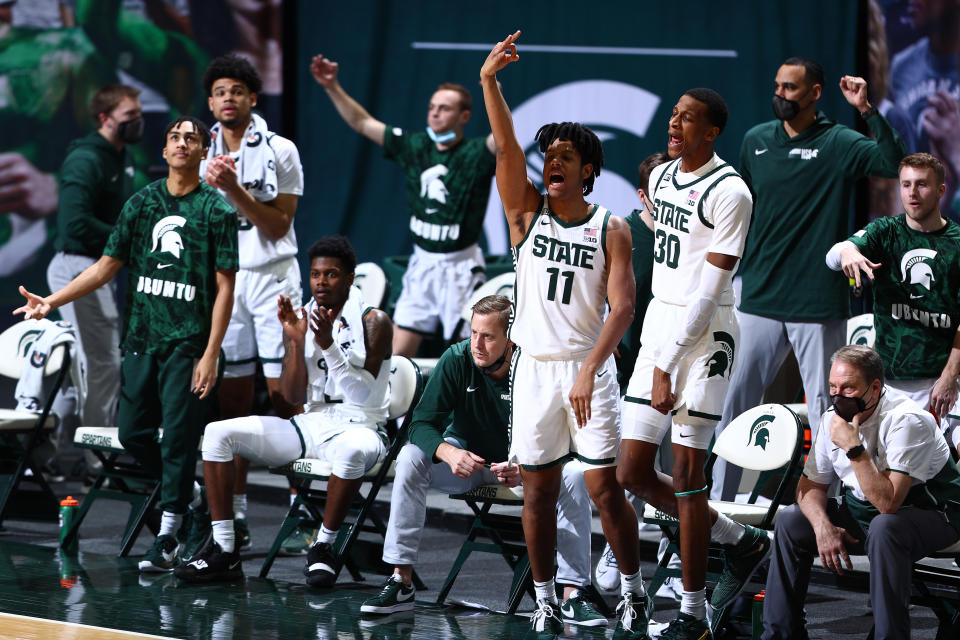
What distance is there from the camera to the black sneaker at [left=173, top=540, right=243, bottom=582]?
5766 millimetres

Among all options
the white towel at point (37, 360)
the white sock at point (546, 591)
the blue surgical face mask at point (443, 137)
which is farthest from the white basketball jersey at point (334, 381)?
the blue surgical face mask at point (443, 137)

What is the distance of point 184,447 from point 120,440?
37 centimetres

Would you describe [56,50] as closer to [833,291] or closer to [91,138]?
[91,138]

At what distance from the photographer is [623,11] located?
9.15 meters

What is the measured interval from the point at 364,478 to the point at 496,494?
2.50 ft

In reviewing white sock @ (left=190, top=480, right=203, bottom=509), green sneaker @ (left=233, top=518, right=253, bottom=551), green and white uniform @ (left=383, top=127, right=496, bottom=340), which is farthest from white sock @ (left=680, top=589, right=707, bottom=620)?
green and white uniform @ (left=383, top=127, right=496, bottom=340)

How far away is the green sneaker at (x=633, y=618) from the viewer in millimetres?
4902

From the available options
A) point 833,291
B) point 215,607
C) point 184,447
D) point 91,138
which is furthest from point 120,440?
point 833,291

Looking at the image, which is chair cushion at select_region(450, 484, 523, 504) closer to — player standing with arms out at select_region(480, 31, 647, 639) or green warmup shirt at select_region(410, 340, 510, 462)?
green warmup shirt at select_region(410, 340, 510, 462)

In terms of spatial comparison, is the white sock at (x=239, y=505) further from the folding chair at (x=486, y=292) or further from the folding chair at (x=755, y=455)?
the folding chair at (x=755, y=455)

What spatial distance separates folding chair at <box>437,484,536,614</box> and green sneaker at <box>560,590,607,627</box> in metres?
0.17

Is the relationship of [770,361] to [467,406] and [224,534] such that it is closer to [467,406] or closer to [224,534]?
[467,406]

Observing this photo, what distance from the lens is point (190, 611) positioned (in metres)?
5.27

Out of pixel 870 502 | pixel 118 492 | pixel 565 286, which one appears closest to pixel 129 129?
pixel 118 492
